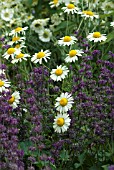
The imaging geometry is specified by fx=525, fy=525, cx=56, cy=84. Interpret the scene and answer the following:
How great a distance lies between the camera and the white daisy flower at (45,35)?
13.9 ft

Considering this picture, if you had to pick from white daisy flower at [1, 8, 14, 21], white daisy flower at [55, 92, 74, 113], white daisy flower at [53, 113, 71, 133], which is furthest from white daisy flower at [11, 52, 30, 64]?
white daisy flower at [1, 8, 14, 21]

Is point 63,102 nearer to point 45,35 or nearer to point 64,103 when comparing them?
point 64,103

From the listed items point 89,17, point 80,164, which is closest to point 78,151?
point 80,164

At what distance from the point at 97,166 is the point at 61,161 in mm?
270

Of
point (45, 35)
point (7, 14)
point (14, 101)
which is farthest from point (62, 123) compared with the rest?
point (7, 14)

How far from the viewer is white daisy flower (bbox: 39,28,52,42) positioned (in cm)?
423

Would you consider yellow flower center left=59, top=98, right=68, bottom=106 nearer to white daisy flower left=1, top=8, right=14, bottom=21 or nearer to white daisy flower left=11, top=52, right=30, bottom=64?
white daisy flower left=11, top=52, right=30, bottom=64

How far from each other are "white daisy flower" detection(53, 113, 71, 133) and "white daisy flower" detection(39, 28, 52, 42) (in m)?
1.63

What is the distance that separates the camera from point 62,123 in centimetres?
264

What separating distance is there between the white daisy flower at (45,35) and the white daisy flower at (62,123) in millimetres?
1635

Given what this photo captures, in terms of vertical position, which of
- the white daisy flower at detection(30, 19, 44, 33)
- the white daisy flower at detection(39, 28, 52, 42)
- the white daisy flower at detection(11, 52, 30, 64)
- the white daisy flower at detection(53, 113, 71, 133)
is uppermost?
the white daisy flower at detection(11, 52, 30, 64)

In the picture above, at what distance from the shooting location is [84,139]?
8.60ft

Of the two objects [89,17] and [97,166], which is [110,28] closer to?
[89,17]

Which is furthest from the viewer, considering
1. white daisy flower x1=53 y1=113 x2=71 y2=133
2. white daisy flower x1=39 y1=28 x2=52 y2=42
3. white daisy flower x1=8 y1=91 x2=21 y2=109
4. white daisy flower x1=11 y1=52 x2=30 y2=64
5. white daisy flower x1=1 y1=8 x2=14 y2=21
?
white daisy flower x1=1 y1=8 x2=14 y2=21
